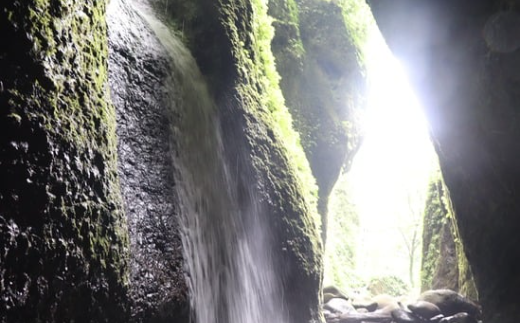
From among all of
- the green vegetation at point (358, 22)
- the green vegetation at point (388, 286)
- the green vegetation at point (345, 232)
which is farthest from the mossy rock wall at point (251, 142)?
the green vegetation at point (388, 286)

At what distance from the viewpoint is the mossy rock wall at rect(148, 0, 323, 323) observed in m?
5.31

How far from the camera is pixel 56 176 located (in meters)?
1.88

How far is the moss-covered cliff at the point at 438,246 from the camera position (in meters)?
14.1

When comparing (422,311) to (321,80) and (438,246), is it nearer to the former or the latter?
(438,246)

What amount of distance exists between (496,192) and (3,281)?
7.93 m

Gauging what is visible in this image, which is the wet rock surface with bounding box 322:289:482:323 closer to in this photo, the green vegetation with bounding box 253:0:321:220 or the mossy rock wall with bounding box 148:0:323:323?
the green vegetation with bounding box 253:0:321:220

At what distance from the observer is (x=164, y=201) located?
10.4 ft

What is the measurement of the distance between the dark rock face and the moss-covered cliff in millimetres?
11756

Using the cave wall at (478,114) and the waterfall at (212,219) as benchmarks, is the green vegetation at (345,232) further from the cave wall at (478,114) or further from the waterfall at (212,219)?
the waterfall at (212,219)

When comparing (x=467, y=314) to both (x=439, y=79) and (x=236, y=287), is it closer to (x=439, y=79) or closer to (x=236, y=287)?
(x=439, y=79)

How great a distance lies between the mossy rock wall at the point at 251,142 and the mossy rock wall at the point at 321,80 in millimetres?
8705

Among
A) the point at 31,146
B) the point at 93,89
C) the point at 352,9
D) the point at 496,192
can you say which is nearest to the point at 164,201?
the point at 93,89

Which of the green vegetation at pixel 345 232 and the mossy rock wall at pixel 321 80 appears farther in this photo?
the green vegetation at pixel 345 232

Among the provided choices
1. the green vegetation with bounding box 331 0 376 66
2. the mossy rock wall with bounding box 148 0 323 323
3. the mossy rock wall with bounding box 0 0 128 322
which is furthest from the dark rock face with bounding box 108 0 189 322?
the green vegetation with bounding box 331 0 376 66
